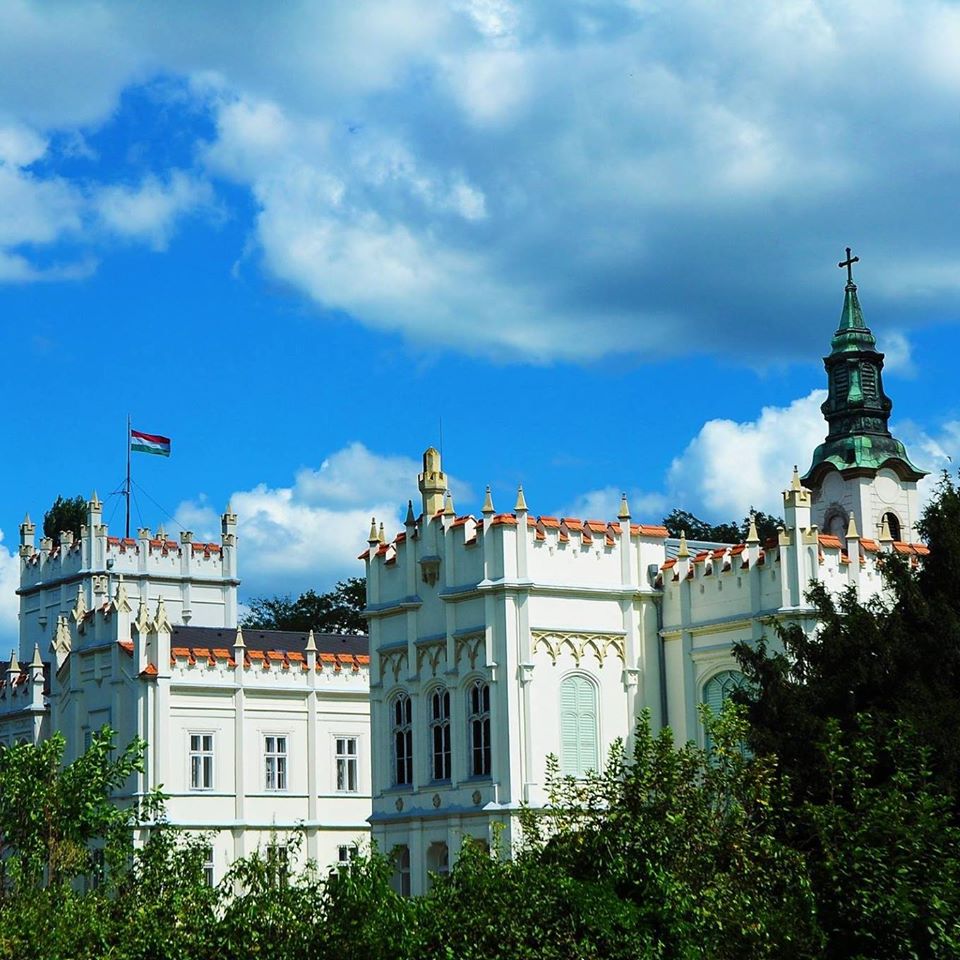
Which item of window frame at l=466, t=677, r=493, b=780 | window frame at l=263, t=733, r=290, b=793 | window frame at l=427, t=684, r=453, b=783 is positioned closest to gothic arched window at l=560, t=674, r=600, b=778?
window frame at l=466, t=677, r=493, b=780

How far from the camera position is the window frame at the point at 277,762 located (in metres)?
65.1

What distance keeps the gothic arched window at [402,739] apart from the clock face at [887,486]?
1795cm

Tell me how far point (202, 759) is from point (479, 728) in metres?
15.7

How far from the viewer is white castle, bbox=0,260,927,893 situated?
50.2m

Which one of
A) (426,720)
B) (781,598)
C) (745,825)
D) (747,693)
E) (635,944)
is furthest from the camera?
(426,720)

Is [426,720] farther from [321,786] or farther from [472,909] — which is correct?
[472,909]

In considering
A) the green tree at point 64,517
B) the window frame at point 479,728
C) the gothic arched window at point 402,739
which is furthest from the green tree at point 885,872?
the green tree at point 64,517

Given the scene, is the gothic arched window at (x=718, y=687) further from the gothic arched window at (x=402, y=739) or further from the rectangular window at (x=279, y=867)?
the rectangular window at (x=279, y=867)

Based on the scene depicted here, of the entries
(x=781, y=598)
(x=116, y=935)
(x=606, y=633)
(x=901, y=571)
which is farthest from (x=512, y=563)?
(x=116, y=935)

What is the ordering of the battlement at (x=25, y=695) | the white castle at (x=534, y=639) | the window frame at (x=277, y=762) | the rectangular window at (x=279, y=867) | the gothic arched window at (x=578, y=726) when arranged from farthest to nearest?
the battlement at (x=25, y=695), the window frame at (x=277, y=762), the gothic arched window at (x=578, y=726), the white castle at (x=534, y=639), the rectangular window at (x=279, y=867)

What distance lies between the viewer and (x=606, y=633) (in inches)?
2036

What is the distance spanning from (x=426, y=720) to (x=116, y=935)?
22150 mm

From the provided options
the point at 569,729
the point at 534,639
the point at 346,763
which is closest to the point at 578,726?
the point at 569,729

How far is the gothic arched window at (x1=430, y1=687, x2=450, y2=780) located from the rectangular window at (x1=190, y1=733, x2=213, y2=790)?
1351 centimetres
